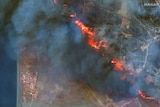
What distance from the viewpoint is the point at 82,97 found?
264 inches

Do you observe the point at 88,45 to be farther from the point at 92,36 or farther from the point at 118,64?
the point at 118,64

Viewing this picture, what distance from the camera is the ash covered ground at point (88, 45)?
6.55m

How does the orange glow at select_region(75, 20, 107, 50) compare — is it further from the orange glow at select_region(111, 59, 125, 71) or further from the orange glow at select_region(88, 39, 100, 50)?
the orange glow at select_region(111, 59, 125, 71)

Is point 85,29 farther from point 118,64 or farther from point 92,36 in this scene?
point 118,64

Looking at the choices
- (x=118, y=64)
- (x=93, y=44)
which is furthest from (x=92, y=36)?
(x=118, y=64)

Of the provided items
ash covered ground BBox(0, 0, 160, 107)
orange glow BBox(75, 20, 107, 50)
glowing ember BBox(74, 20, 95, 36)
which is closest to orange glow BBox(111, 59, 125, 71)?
ash covered ground BBox(0, 0, 160, 107)

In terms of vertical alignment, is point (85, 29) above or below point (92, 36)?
above

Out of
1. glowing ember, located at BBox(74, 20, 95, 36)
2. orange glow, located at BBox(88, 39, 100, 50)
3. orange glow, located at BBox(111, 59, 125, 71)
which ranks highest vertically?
glowing ember, located at BBox(74, 20, 95, 36)

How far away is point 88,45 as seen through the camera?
6.62 meters

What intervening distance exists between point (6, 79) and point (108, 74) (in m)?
2.23

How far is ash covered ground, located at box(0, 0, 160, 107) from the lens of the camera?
6551mm

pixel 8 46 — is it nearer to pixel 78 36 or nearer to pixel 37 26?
pixel 37 26

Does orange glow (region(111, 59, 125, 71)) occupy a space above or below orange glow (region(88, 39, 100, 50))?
below

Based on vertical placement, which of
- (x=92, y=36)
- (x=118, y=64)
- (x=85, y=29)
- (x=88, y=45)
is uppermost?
(x=85, y=29)
